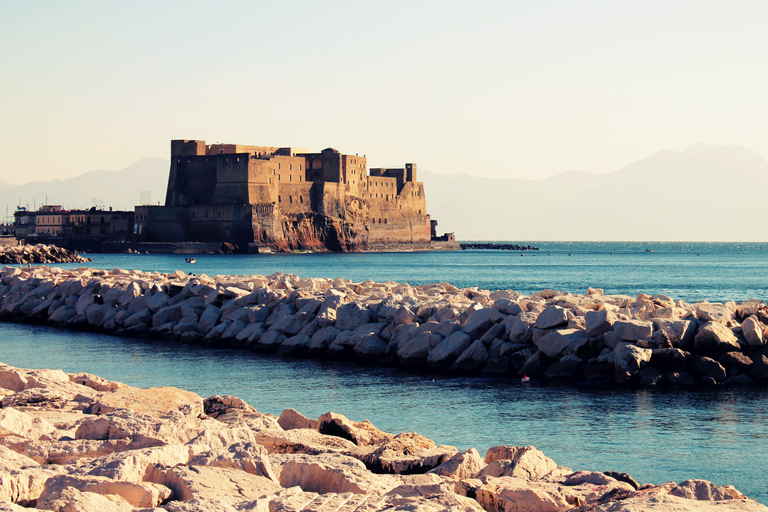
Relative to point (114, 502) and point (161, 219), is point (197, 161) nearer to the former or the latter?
point (161, 219)

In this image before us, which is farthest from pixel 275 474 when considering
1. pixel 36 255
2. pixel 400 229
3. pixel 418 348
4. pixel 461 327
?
pixel 400 229

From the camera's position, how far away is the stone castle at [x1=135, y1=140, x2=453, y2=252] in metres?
63.3

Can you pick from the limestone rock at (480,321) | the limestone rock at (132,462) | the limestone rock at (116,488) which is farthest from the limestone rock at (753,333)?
the limestone rock at (116,488)

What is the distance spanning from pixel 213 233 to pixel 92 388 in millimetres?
A: 56666

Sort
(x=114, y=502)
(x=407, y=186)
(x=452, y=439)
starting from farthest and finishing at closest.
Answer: (x=407, y=186) < (x=452, y=439) < (x=114, y=502)

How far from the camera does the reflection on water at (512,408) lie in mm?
6438

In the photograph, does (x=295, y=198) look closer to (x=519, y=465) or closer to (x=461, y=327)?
(x=461, y=327)

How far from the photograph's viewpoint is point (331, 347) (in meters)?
11.5

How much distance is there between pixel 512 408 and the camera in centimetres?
821

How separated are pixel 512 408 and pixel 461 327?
280cm

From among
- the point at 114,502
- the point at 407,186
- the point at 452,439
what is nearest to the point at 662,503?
Answer: the point at 114,502

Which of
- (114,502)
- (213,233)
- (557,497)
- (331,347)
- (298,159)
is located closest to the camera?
(114,502)

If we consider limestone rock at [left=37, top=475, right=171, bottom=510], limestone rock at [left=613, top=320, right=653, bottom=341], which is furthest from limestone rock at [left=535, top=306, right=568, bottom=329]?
limestone rock at [left=37, top=475, right=171, bottom=510]

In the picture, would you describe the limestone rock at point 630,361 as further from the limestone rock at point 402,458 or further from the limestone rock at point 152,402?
the limestone rock at point 152,402
